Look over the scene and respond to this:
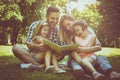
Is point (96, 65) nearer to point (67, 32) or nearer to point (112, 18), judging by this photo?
point (67, 32)

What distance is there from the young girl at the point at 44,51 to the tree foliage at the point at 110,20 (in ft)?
4.40

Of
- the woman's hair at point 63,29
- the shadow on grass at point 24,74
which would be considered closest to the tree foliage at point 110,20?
the woman's hair at point 63,29

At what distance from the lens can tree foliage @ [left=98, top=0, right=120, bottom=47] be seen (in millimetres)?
4336

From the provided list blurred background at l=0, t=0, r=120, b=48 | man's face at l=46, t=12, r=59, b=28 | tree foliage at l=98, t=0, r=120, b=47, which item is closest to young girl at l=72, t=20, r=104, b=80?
man's face at l=46, t=12, r=59, b=28

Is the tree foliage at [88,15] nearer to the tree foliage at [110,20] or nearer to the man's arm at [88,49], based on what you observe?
the tree foliage at [110,20]

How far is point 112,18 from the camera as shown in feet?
14.6

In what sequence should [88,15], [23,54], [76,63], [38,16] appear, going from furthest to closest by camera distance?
[38,16]
[88,15]
[23,54]
[76,63]

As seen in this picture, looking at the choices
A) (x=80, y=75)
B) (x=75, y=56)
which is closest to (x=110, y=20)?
(x=75, y=56)

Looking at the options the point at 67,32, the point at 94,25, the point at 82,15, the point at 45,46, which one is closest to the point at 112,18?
the point at 94,25

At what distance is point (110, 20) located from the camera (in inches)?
176

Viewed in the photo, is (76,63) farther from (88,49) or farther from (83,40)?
(83,40)

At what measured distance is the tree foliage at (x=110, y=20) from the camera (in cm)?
434

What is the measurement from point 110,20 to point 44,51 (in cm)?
179

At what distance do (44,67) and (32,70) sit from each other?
0.16 m
